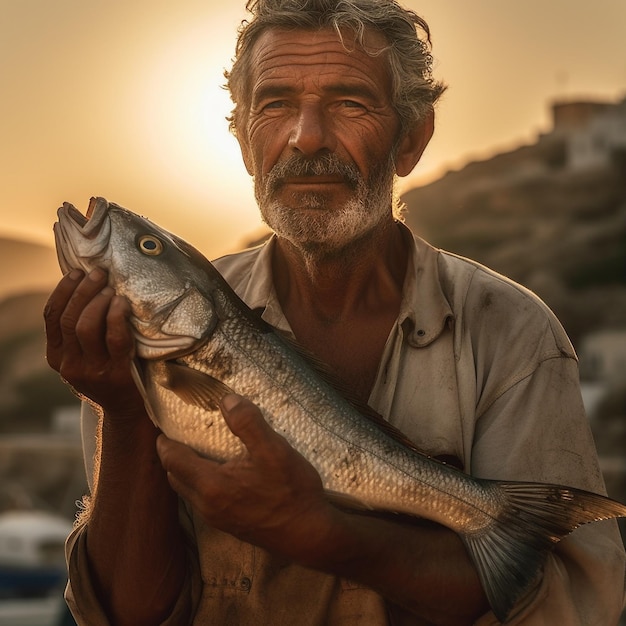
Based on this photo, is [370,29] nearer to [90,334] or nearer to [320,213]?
[320,213]

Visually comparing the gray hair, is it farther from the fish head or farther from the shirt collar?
the fish head

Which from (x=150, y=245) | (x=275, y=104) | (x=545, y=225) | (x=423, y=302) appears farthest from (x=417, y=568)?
(x=545, y=225)

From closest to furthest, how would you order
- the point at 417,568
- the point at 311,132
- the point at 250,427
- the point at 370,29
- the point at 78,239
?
1. the point at 250,427
2. the point at 78,239
3. the point at 417,568
4. the point at 311,132
5. the point at 370,29

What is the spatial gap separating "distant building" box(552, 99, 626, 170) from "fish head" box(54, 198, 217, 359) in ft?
329

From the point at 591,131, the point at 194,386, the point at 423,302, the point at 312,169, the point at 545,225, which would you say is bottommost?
the point at 545,225

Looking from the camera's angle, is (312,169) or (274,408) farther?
(312,169)

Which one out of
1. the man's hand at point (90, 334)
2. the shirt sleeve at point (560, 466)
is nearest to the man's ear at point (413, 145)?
the shirt sleeve at point (560, 466)

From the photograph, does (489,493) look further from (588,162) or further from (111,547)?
(588,162)

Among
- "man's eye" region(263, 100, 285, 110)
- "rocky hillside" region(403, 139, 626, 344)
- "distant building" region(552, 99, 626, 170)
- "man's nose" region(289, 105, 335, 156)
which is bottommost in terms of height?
"rocky hillside" region(403, 139, 626, 344)

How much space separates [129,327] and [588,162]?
10240cm

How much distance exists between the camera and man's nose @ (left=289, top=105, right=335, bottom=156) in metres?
4.51

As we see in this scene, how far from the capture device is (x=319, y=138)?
4.54 meters

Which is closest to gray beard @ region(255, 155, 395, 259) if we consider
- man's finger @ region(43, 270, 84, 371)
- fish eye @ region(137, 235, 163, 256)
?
fish eye @ region(137, 235, 163, 256)

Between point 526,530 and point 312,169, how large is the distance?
156cm
